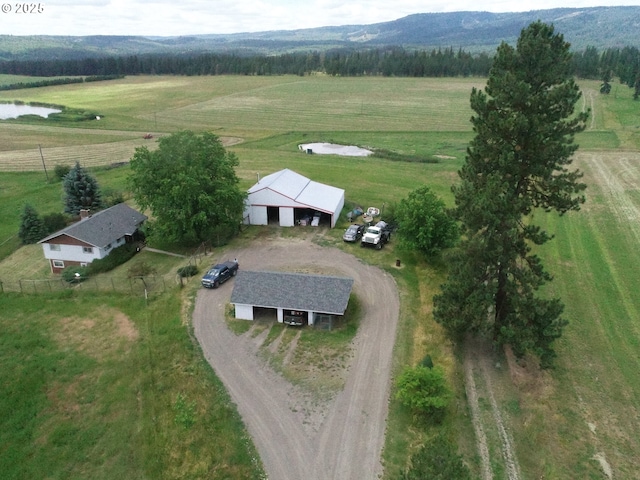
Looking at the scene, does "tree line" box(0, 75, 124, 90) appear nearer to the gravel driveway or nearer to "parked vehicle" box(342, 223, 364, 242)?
"parked vehicle" box(342, 223, 364, 242)

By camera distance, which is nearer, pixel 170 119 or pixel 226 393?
pixel 226 393

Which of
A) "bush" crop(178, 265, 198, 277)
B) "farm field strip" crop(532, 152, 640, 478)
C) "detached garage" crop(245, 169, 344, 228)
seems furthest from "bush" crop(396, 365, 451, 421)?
"detached garage" crop(245, 169, 344, 228)

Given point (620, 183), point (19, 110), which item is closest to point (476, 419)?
point (620, 183)

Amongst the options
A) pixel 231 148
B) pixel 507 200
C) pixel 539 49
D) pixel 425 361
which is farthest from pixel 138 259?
pixel 231 148

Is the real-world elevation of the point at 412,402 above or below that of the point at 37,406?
above

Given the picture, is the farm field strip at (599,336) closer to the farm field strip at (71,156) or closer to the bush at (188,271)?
the bush at (188,271)

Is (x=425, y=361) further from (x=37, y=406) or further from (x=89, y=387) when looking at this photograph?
(x=37, y=406)
